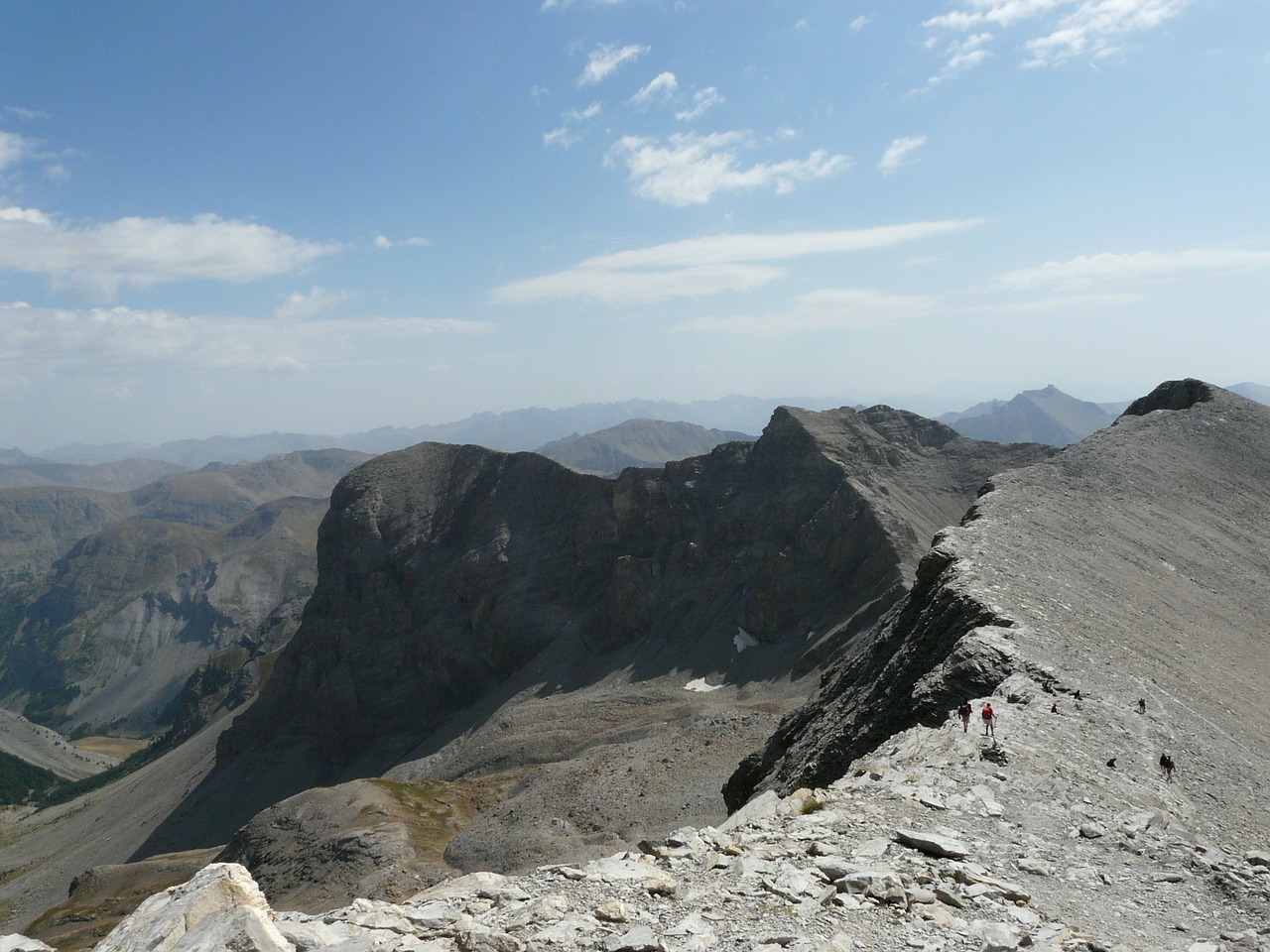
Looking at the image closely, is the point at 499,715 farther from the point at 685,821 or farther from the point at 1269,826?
the point at 1269,826

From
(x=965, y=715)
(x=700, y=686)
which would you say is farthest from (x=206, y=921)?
(x=700, y=686)

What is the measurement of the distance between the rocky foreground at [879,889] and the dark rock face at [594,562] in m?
67.2

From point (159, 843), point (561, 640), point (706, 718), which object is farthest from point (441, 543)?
point (706, 718)

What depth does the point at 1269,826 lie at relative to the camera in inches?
701

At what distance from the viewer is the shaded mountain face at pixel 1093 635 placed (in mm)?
21266

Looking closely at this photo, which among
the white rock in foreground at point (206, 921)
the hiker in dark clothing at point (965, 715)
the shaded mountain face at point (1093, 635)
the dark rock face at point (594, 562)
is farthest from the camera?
the dark rock face at point (594, 562)

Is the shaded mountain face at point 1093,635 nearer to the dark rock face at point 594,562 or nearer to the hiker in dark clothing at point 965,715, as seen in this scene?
the hiker in dark clothing at point 965,715

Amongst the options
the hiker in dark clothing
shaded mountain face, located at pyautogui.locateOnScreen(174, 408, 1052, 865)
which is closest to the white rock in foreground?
the hiker in dark clothing

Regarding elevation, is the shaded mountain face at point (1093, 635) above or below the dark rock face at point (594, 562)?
above

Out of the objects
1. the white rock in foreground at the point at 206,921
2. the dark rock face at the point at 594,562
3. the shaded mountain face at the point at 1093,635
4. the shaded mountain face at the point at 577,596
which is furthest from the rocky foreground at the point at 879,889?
the dark rock face at the point at 594,562

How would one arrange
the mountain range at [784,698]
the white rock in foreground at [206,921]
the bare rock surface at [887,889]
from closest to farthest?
the white rock in foreground at [206,921], the bare rock surface at [887,889], the mountain range at [784,698]

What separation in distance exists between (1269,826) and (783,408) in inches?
3854

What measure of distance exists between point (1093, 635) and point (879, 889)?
61.5ft

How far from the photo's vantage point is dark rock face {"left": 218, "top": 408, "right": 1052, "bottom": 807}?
95.3 metres
